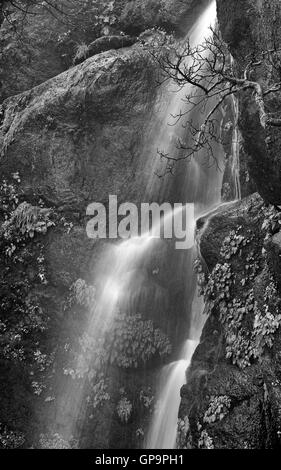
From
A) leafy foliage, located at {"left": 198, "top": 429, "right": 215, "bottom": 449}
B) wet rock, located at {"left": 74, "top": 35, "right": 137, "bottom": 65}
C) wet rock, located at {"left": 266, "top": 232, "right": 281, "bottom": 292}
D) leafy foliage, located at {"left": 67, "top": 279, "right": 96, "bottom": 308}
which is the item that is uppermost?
wet rock, located at {"left": 74, "top": 35, "right": 137, "bottom": 65}

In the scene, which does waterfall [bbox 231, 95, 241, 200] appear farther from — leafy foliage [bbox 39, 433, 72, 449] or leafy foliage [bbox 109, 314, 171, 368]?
leafy foliage [bbox 39, 433, 72, 449]

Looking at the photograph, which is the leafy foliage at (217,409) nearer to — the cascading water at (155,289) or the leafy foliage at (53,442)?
the cascading water at (155,289)

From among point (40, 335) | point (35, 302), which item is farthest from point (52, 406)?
point (35, 302)

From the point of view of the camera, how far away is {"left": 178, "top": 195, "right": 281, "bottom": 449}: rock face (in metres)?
6.11

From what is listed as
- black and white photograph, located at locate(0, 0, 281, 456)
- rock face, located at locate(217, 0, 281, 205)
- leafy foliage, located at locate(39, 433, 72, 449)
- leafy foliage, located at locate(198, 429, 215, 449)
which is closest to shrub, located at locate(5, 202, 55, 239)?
black and white photograph, located at locate(0, 0, 281, 456)

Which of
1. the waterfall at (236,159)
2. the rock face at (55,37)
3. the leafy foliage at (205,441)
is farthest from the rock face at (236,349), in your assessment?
the rock face at (55,37)

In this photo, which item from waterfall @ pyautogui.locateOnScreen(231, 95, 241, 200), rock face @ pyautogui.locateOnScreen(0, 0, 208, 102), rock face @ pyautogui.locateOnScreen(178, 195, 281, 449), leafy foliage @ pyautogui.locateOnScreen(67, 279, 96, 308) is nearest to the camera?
Answer: rock face @ pyautogui.locateOnScreen(178, 195, 281, 449)

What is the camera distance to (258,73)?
23.5ft

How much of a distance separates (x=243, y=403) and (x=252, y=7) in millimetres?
6507

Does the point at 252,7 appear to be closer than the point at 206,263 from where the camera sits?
Yes

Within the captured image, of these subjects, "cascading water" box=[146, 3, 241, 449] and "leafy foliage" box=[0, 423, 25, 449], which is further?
"leafy foliage" box=[0, 423, 25, 449]

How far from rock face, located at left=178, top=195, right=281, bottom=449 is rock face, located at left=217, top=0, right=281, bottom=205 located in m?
0.90
